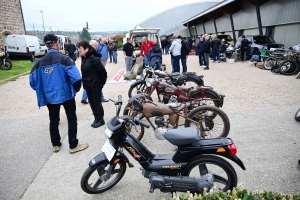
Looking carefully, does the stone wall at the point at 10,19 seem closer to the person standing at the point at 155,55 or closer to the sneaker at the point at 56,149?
the person standing at the point at 155,55

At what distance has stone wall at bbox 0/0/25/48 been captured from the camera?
16.6 meters

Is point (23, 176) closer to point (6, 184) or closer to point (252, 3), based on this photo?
point (6, 184)

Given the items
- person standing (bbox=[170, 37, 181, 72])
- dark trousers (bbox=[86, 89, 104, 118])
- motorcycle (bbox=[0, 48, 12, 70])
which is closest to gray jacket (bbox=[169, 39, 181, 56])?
person standing (bbox=[170, 37, 181, 72])

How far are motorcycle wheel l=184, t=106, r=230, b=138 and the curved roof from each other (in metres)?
40.1

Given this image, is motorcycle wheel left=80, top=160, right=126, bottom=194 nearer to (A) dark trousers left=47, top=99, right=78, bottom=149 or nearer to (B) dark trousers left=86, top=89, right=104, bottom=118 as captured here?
(A) dark trousers left=47, top=99, right=78, bottom=149

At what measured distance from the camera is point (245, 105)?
17.3 feet

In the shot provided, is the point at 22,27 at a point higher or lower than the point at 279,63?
higher

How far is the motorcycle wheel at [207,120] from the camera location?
342 cm

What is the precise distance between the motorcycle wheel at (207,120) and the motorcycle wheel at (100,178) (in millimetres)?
1437

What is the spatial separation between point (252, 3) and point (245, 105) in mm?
15985

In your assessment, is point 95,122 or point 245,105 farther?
point 245,105

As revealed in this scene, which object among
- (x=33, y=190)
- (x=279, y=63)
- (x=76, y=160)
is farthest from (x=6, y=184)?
(x=279, y=63)

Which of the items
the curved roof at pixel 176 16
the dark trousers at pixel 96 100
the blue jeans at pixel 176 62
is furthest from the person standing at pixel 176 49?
the curved roof at pixel 176 16

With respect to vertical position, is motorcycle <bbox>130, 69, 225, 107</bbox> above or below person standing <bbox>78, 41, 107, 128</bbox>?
below
